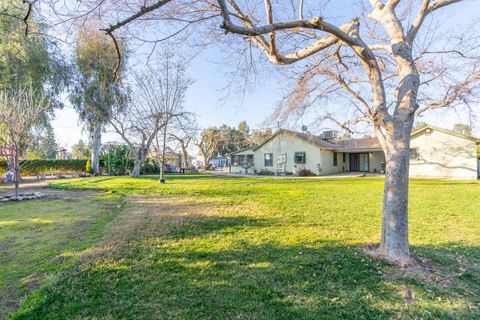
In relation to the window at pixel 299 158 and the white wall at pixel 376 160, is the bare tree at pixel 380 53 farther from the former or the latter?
the white wall at pixel 376 160

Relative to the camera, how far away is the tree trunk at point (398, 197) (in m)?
3.37

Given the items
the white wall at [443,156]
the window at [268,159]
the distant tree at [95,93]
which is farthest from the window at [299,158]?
the distant tree at [95,93]

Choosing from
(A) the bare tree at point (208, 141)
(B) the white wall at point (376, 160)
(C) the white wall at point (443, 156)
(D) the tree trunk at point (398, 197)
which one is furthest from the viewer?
(A) the bare tree at point (208, 141)

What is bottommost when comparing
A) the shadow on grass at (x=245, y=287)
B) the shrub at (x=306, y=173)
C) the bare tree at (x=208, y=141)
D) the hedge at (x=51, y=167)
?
the shadow on grass at (x=245, y=287)

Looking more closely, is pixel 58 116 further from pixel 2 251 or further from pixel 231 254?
pixel 231 254

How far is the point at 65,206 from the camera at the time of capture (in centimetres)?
766

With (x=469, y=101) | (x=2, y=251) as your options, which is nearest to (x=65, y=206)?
(x=2, y=251)

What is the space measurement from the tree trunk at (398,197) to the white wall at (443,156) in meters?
18.8

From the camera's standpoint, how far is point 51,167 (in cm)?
2220

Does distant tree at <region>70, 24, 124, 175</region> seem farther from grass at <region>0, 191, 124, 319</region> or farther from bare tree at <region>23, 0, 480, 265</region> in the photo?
bare tree at <region>23, 0, 480, 265</region>

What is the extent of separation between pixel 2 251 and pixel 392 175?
632 centimetres

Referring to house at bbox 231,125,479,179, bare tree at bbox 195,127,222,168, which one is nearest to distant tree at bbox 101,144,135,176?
bare tree at bbox 195,127,222,168

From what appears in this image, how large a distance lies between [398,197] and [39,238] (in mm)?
6309

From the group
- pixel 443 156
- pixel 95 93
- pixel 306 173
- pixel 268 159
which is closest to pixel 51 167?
pixel 95 93
